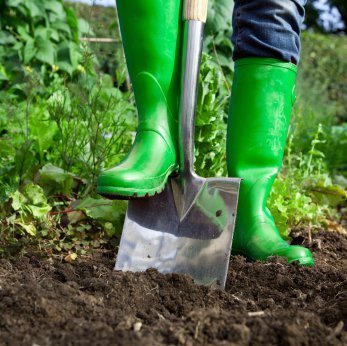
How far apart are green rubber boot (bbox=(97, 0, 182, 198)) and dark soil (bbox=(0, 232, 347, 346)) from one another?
322mm

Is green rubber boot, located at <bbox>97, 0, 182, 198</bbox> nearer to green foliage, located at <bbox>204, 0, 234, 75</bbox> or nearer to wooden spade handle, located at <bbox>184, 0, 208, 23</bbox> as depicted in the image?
wooden spade handle, located at <bbox>184, 0, 208, 23</bbox>

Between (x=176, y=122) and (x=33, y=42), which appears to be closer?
(x=176, y=122)

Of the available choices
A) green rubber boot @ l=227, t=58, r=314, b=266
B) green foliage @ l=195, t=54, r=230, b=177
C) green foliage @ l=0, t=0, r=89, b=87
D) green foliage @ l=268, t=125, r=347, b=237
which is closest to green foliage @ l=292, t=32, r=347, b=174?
green foliage @ l=0, t=0, r=89, b=87

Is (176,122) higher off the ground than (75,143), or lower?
higher

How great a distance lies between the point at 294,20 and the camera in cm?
210

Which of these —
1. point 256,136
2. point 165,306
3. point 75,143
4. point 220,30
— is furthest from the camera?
point 220,30

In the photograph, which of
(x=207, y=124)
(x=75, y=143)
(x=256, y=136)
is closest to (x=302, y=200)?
(x=207, y=124)

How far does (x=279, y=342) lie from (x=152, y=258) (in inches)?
27.4

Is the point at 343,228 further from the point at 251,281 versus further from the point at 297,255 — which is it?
the point at 251,281

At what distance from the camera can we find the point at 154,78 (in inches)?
78.3

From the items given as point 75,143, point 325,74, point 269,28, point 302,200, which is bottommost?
point 325,74

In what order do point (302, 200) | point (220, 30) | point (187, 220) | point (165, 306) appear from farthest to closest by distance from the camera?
point (220, 30) → point (302, 200) → point (187, 220) → point (165, 306)

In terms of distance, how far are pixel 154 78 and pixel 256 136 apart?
382mm

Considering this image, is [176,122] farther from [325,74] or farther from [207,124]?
[325,74]
